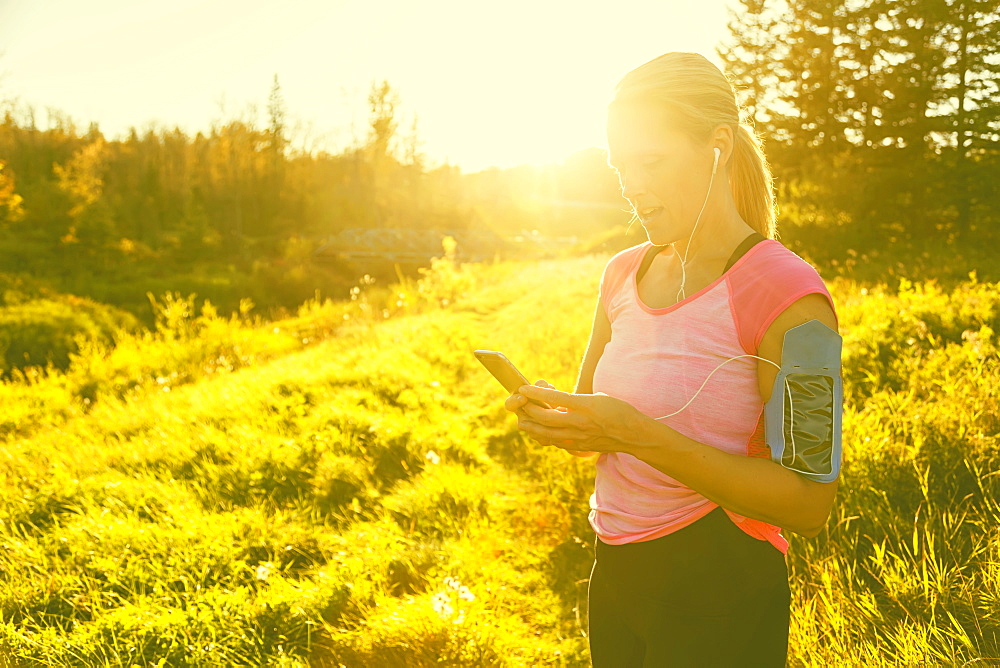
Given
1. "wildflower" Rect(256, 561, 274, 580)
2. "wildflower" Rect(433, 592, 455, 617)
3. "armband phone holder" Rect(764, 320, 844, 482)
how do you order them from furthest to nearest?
"wildflower" Rect(256, 561, 274, 580) → "wildflower" Rect(433, 592, 455, 617) → "armband phone holder" Rect(764, 320, 844, 482)

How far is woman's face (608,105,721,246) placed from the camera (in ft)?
5.01

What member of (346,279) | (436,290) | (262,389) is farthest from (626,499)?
(346,279)

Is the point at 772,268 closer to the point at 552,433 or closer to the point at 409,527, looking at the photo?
the point at 552,433

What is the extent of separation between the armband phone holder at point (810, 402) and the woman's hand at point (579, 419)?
296 mm

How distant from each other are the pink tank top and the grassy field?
137 cm

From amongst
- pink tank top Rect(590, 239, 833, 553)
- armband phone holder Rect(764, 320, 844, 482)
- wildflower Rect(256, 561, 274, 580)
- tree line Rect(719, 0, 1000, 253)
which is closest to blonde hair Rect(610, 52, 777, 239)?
pink tank top Rect(590, 239, 833, 553)

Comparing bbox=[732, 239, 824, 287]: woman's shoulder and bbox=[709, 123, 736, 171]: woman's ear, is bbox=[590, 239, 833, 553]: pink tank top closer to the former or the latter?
bbox=[732, 239, 824, 287]: woman's shoulder

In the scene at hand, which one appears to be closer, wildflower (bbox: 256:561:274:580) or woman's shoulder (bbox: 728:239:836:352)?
woman's shoulder (bbox: 728:239:836:352)

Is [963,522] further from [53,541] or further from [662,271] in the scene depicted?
[53,541]

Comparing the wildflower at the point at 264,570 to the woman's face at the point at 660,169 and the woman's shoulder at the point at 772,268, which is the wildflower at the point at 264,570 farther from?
the woman's shoulder at the point at 772,268

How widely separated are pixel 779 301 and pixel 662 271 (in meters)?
0.45

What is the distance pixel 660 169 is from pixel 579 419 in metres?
0.68

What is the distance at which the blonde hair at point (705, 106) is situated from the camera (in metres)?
1.50

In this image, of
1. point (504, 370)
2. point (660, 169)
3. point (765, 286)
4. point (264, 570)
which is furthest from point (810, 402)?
point (264, 570)
